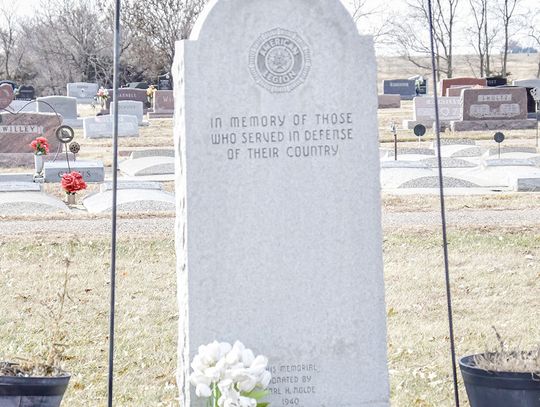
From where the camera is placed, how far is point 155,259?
1020 centimetres

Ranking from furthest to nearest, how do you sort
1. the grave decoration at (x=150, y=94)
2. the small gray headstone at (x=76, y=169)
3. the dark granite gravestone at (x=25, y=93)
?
the dark granite gravestone at (x=25, y=93), the grave decoration at (x=150, y=94), the small gray headstone at (x=76, y=169)

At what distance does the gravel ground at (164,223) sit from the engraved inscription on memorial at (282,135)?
6940 millimetres

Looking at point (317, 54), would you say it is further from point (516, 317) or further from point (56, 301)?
point (56, 301)

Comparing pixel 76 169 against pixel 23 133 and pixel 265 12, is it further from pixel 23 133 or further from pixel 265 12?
pixel 265 12

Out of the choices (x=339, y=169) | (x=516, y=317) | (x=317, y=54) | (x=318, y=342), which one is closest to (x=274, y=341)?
(x=318, y=342)

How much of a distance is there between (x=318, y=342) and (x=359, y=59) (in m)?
1.26

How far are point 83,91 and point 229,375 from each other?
52.4 metres

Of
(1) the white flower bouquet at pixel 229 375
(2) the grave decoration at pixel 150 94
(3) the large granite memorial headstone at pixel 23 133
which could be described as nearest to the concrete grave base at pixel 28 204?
(3) the large granite memorial headstone at pixel 23 133

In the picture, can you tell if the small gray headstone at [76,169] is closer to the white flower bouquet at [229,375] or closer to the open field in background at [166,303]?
the open field in background at [166,303]

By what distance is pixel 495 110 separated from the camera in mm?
32156

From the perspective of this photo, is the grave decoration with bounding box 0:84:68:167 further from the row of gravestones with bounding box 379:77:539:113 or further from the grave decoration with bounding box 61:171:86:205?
the row of gravestones with bounding box 379:77:539:113

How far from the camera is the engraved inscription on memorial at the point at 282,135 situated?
4699 mm

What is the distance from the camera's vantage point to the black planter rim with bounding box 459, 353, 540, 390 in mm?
4594

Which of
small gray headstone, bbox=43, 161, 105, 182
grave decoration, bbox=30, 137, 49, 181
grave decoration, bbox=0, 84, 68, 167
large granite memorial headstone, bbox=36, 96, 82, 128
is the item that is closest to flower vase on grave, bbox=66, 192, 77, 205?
small gray headstone, bbox=43, 161, 105, 182
